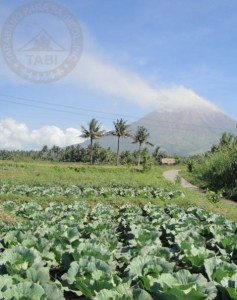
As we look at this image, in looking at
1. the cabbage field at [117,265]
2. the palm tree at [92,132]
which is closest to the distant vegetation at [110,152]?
the palm tree at [92,132]

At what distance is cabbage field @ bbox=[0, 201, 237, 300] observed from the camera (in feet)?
13.8

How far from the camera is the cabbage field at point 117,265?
4195mm

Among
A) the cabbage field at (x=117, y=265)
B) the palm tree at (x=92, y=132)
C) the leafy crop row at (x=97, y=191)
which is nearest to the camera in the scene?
the cabbage field at (x=117, y=265)

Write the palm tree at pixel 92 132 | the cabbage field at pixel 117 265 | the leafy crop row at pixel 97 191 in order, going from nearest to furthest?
the cabbage field at pixel 117 265, the leafy crop row at pixel 97 191, the palm tree at pixel 92 132

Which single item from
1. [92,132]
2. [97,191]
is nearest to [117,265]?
[97,191]

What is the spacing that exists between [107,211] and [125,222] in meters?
2.75

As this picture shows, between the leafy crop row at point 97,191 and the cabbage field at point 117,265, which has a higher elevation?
the cabbage field at point 117,265

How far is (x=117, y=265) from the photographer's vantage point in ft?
21.5

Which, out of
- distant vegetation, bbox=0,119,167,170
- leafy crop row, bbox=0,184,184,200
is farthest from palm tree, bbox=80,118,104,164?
leafy crop row, bbox=0,184,184,200

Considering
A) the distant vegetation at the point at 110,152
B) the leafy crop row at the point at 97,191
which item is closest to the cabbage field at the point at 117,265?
the leafy crop row at the point at 97,191

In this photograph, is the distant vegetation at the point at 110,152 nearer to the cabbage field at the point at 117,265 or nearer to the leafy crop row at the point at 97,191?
the leafy crop row at the point at 97,191

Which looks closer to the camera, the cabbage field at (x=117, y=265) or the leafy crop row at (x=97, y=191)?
the cabbage field at (x=117, y=265)

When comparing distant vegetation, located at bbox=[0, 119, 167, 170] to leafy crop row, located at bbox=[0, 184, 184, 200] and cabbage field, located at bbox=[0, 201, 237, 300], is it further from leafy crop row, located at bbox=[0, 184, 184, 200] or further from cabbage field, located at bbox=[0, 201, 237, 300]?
cabbage field, located at bbox=[0, 201, 237, 300]

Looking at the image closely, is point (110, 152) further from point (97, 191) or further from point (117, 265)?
point (117, 265)
